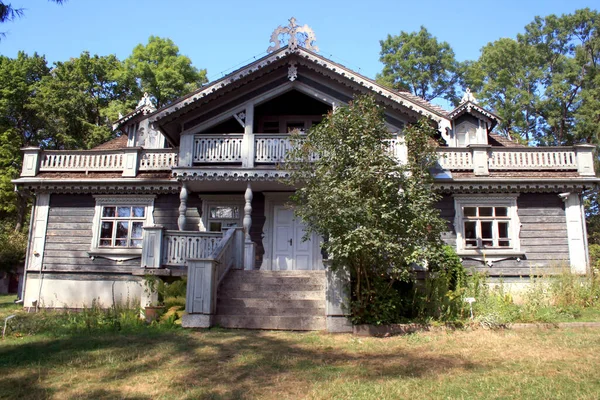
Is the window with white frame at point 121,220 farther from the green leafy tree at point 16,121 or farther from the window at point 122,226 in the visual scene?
the green leafy tree at point 16,121

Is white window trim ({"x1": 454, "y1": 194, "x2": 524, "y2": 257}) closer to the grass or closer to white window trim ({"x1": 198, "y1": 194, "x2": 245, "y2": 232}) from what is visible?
the grass

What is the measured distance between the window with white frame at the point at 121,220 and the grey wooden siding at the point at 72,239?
302mm

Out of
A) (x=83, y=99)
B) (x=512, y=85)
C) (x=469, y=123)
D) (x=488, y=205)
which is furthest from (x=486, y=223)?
(x=83, y=99)

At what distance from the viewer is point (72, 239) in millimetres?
16516

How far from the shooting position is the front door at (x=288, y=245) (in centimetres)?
1625

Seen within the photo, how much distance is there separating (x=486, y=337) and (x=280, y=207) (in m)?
8.84

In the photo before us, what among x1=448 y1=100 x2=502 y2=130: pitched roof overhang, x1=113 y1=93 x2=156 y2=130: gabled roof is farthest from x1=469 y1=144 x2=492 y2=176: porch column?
x1=113 y1=93 x2=156 y2=130: gabled roof

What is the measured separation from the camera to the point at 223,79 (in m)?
15.2

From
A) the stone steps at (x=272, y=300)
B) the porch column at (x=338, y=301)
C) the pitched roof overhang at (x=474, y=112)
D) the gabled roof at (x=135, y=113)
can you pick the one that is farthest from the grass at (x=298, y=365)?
the gabled roof at (x=135, y=113)

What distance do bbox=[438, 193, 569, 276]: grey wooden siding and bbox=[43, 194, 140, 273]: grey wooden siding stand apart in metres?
10.7

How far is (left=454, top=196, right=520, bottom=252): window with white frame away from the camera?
15672 mm

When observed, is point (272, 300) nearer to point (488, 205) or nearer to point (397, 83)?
point (488, 205)

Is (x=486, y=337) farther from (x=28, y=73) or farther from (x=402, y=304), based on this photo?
(x=28, y=73)

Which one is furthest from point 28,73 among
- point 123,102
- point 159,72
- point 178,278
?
point 178,278
